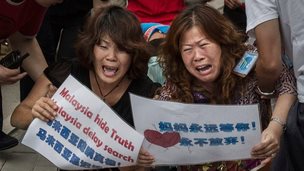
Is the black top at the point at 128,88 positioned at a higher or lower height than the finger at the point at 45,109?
lower

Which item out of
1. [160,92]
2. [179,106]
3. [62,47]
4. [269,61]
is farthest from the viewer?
[62,47]

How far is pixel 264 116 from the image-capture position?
2.53 m

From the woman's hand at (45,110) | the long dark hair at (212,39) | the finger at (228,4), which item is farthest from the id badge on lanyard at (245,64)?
the finger at (228,4)

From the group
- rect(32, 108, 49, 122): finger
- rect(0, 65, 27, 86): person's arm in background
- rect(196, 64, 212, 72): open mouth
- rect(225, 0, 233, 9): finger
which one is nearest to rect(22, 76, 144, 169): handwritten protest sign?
rect(32, 108, 49, 122): finger

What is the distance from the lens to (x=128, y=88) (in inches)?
104

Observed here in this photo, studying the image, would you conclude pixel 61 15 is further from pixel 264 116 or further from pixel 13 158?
pixel 264 116

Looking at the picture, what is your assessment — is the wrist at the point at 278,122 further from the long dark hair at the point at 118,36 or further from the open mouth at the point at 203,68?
the long dark hair at the point at 118,36

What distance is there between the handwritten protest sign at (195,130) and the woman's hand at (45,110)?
32 cm

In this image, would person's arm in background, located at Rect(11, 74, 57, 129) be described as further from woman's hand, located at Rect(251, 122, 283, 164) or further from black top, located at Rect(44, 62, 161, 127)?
woman's hand, located at Rect(251, 122, 283, 164)

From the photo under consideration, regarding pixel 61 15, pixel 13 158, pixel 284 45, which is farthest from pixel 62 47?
pixel 284 45

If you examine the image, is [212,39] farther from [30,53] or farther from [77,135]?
[30,53]

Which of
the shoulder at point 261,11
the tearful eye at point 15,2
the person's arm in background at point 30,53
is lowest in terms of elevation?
the person's arm in background at point 30,53

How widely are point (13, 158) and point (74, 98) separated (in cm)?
182

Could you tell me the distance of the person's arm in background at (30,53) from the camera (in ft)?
10.1
